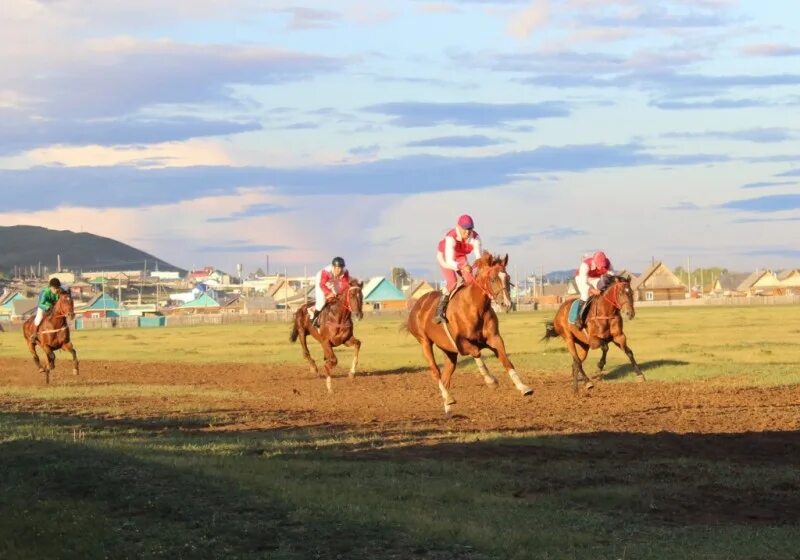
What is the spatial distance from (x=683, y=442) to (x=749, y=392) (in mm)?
8593

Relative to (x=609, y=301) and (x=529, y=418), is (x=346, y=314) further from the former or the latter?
(x=529, y=418)

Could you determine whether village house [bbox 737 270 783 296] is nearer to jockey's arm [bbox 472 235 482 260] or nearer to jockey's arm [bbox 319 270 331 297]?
jockey's arm [bbox 319 270 331 297]

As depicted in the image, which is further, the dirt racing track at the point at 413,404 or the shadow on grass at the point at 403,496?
the dirt racing track at the point at 413,404

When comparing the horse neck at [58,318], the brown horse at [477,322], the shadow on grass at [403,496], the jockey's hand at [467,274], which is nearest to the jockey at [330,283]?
the horse neck at [58,318]

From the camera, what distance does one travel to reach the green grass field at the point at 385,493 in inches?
405

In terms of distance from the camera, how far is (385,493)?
12930 millimetres

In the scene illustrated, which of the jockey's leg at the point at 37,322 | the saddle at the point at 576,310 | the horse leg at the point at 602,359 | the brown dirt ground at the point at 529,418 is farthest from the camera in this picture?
the jockey's leg at the point at 37,322

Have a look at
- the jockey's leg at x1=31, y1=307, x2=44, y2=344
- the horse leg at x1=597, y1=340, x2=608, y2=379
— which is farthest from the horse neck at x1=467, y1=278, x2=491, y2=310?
the jockey's leg at x1=31, y1=307, x2=44, y2=344

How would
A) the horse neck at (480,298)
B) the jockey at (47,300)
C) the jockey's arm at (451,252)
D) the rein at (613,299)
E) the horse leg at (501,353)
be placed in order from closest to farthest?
the horse leg at (501,353)
the horse neck at (480,298)
the jockey's arm at (451,252)
the rein at (613,299)
the jockey at (47,300)

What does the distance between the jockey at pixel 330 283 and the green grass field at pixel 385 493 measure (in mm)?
8740

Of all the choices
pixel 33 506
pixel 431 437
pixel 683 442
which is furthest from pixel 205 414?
pixel 33 506

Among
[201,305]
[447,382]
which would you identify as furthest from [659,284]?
[447,382]

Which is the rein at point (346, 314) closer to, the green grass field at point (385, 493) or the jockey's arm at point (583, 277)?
the jockey's arm at point (583, 277)

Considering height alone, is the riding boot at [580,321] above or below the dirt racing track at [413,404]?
above
